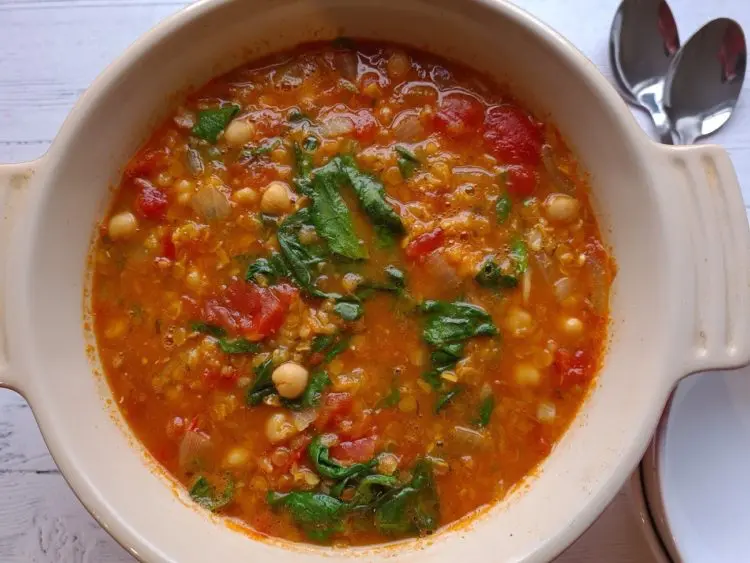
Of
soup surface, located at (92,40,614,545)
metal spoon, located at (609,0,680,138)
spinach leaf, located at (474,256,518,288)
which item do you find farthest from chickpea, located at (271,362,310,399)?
metal spoon, located at (609,0,680,138)

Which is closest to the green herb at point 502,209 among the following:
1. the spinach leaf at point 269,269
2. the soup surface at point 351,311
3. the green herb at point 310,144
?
the soup surface at point 351,311

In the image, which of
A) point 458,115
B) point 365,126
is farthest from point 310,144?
point 458,115

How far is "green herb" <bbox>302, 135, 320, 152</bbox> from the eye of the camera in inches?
125

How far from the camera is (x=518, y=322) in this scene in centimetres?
310

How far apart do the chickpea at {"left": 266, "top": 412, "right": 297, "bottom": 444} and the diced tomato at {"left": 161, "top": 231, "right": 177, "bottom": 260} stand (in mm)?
774

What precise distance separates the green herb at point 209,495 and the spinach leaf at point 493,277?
1.29m

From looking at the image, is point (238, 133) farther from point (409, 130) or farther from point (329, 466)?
point (329, 466)

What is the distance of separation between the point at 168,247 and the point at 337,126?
859 millimetres

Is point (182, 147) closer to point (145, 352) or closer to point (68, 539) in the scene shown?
point (145, 352)

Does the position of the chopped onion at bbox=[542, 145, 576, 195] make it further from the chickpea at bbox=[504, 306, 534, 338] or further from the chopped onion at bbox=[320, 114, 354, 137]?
the chopped onion at bbox=[320, 114, 354, 137]

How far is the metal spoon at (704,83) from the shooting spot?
11.4 feet

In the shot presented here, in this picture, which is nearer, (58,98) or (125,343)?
(125,343)

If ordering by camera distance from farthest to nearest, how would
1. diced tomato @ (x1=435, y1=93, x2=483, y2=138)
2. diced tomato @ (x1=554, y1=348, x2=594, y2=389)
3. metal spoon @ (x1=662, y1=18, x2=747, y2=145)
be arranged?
metal spoon @ (x1=662, y1=18, x2=747, y2=145), diced tomato @ (x1=435, y1=93, x2=483, y2=138), diced tomato @ (x1=554, y1=348, x2=594, y2=389)

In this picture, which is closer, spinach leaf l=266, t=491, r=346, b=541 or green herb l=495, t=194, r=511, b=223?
spinach leaf l=266, t=491, r=346, b=541
